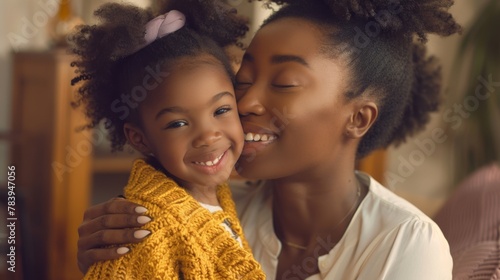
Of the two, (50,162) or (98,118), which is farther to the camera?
(50,162)

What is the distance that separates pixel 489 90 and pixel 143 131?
1.95m

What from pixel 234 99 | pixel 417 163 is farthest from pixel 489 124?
pixel 234 99

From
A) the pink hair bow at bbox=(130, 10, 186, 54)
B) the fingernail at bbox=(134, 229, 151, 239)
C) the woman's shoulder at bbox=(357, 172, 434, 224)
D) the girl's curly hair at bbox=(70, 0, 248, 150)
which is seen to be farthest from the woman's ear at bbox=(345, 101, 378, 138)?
the fingernail at bbox=(134, 229, 151, 239)

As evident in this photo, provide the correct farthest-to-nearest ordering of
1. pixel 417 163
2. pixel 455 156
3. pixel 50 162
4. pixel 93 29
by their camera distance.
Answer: pixel 417 163 → pixel 455 156 → pixel 50 162 → pixel 93 29

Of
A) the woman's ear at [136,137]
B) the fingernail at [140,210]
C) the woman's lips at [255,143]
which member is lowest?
the fingernail at [140,210]

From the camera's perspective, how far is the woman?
128cm

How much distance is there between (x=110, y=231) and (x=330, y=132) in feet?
1.53

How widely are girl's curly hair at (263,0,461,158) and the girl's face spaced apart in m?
0.27

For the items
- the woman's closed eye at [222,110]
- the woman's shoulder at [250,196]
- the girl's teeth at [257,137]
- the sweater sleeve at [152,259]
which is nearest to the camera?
the sweater sleeve at [152,259]

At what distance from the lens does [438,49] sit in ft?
10.5

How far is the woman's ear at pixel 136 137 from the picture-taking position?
4.09ft

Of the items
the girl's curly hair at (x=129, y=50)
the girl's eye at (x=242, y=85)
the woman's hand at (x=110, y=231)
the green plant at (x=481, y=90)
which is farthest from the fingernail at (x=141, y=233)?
the green plant at (x=481, y=90)

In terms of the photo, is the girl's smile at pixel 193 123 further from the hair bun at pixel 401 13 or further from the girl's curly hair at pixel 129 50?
the hair bun at pixel 401 13

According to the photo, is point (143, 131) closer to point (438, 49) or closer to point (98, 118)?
point (98, 118)
